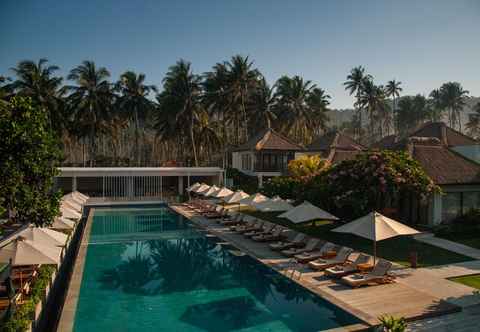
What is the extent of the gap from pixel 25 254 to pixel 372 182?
14513mm

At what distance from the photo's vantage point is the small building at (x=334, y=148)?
39.2m

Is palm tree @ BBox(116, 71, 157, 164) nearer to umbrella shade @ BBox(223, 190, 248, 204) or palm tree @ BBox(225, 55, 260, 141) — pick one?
palm tree @ BBox(225, 55, 260, 141)

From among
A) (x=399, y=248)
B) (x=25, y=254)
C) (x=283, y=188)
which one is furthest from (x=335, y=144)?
(x=25, y=254)

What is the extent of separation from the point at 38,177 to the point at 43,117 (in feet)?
5.80

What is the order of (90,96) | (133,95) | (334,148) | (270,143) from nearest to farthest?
1. (334,148)
2. (270,143)
3. (90,96)
4. (133,95)

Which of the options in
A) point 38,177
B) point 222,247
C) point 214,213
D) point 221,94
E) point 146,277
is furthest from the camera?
point 221,94

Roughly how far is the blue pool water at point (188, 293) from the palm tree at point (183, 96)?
3013cm

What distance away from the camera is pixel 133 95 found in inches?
2077

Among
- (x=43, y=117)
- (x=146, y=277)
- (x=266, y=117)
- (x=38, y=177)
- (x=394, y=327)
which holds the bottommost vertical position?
(x=146, y=277)

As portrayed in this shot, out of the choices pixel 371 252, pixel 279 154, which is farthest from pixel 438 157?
pixel 279 154

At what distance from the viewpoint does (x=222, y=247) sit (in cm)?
1972

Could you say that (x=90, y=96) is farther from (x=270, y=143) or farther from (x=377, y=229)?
(x=377, y=229)

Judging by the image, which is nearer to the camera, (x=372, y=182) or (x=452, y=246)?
(x=452, y=246)

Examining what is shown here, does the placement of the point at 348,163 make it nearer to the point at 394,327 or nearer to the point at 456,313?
the point at 456,313
